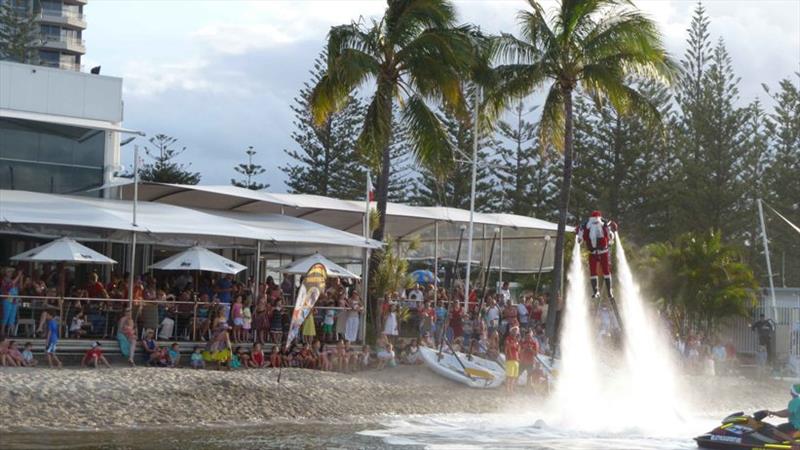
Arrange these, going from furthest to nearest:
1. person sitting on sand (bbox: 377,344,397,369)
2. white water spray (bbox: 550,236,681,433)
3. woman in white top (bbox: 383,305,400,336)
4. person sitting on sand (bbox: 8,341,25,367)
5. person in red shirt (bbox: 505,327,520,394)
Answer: woman in white top (bbox: 383,305,400,336)
person in red shirt (bbox: 505,327,520,394)
person sitting on sand (bbox: 377,344,397,369)
white water spray (bbox: 550,236,681,433)
person sitting on sand (bbox: 8,341,25,367)

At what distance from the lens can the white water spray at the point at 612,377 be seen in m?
28.9

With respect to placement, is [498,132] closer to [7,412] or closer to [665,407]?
[665,407]

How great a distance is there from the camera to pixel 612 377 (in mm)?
34719

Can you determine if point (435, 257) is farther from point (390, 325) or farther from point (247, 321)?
point (247, 321)

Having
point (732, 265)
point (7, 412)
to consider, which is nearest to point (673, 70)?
point (732, 265)

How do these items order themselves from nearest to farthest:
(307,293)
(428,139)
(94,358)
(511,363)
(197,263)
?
(307,293)
(94,358)
(197,263)
(511,363)
(428,139)

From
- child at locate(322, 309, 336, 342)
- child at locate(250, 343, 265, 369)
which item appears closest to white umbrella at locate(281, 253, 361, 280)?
child at locate(322, 309, 336, 342)

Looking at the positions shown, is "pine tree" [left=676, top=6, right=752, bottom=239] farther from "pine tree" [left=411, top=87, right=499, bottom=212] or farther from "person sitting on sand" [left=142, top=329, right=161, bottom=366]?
"person sitting on sand" [left=142, top=329, right=161, bottom=366]

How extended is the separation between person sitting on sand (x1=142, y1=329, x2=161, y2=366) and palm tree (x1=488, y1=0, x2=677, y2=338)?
12.4m

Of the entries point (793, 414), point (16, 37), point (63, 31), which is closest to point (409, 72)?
point (793, 414)

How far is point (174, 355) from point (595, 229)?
10.2 m

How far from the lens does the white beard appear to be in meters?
25.0

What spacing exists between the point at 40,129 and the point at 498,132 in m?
35.0

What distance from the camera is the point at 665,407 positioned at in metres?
31.7
